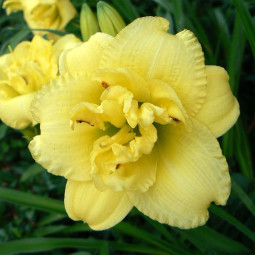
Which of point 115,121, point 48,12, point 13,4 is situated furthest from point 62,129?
point 13,4

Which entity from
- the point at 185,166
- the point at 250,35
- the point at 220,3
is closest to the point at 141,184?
the point at 185,166

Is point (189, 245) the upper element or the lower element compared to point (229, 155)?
lower

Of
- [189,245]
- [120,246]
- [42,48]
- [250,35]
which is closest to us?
[250,35]

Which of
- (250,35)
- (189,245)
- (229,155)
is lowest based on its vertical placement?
(189,245)

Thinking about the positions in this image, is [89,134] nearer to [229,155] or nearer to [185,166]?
[185,166]

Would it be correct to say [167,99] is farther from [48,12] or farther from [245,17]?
[48,12]

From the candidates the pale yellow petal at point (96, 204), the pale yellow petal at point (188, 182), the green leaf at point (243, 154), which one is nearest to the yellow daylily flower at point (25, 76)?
the pale yellow petal at point (96, 204)

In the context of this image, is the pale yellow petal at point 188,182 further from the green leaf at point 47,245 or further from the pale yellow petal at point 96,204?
the green leaf at point 47,245
